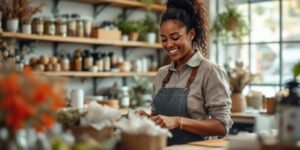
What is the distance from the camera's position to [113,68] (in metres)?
4.81

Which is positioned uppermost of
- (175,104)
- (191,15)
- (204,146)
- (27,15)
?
(27,15)

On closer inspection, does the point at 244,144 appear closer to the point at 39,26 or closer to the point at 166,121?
the point at 166,121

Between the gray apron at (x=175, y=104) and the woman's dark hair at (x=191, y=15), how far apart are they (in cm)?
23

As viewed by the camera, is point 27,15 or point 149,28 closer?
point 27,15

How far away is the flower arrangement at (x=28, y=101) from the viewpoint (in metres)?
1.14

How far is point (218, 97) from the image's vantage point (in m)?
2.32

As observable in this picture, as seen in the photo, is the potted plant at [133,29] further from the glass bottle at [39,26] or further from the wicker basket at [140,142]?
the wicker basket at [140,142]

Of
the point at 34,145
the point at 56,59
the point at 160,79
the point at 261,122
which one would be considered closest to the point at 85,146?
the point at 34,145

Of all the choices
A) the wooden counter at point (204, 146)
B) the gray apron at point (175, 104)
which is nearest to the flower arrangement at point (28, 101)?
the wooden counter at point (204, 146)

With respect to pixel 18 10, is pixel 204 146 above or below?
below

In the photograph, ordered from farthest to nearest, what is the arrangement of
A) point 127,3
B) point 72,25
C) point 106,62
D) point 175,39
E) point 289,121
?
1. point 127,3
2. point 106,62
3. point 72,25
4. point 175,39
5. point 289,121

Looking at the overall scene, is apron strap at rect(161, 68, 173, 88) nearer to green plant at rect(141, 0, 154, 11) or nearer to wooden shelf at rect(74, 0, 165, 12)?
wooden shelf at rect(74, 0, 165, 12)

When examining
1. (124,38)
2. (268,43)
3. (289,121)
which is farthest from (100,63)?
(289,121)

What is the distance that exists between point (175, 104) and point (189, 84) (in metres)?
0.13
